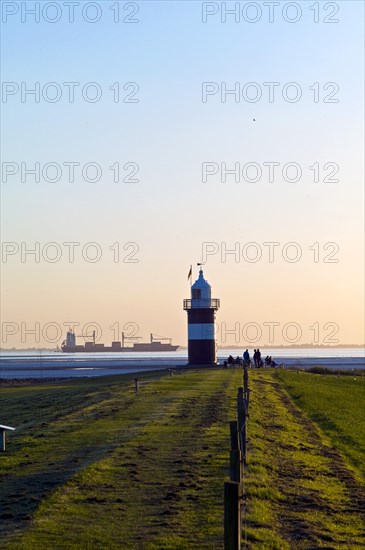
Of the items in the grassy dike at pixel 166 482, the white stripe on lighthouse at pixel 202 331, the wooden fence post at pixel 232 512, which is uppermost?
the white stripe on lighthouse at pixel 202 331

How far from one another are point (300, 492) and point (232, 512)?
9987 mm

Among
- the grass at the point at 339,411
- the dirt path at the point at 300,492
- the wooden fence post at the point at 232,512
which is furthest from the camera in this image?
the grass at the point at 339,411

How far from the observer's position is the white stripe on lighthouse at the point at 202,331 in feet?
298

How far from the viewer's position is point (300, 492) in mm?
20406

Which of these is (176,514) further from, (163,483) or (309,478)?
(309,478)

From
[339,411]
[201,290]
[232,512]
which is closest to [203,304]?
[201,290]

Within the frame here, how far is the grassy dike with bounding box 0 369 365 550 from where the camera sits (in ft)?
51.1

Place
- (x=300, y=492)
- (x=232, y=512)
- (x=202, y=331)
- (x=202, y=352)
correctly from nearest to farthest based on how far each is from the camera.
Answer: (x=232, y=512) < (x=300, y=492) < (x=202, y=352) < (x=202, y=331)

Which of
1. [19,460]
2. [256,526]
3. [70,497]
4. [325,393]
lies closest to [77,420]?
[19,460]

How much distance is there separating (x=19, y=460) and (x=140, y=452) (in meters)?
2.74

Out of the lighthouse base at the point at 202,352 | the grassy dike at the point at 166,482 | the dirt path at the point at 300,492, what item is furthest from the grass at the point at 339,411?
the lighthouse base at the point at 202,352

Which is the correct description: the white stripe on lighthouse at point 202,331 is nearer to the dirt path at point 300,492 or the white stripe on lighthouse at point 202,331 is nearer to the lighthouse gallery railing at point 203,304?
the lighthouse gallery railing at point 203,304

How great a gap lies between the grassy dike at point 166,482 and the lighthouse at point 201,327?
54.9m

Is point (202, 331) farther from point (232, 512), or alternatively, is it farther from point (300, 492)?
point (232, 512)
